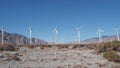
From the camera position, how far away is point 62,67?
97.6 ft

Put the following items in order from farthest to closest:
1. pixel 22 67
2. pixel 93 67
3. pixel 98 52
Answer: pixel 98 52
pixel 93 67
pixel 22 67

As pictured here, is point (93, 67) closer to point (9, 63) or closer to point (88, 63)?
point (88, 63)

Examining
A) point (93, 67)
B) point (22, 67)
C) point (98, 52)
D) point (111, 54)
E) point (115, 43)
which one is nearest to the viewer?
point (22, 67)

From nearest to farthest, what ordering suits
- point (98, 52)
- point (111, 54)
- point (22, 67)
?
point (22, 67) → point (111, 54) → point (98, 52)

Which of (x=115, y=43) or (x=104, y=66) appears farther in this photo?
(x=115, y=43)

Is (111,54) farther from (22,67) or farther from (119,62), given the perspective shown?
(22,67)

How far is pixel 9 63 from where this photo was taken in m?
31.4

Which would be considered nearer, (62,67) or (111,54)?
(62,67)

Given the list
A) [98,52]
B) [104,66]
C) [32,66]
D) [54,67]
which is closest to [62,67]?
[54,67]

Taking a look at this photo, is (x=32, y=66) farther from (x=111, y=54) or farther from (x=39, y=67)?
(x=111, y=54)

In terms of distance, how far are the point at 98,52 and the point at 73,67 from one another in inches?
611

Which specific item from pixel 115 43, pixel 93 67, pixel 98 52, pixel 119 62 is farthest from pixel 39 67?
pixel 115 43

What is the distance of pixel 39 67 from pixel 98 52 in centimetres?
1743

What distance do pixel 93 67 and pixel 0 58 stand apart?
11815 mm
